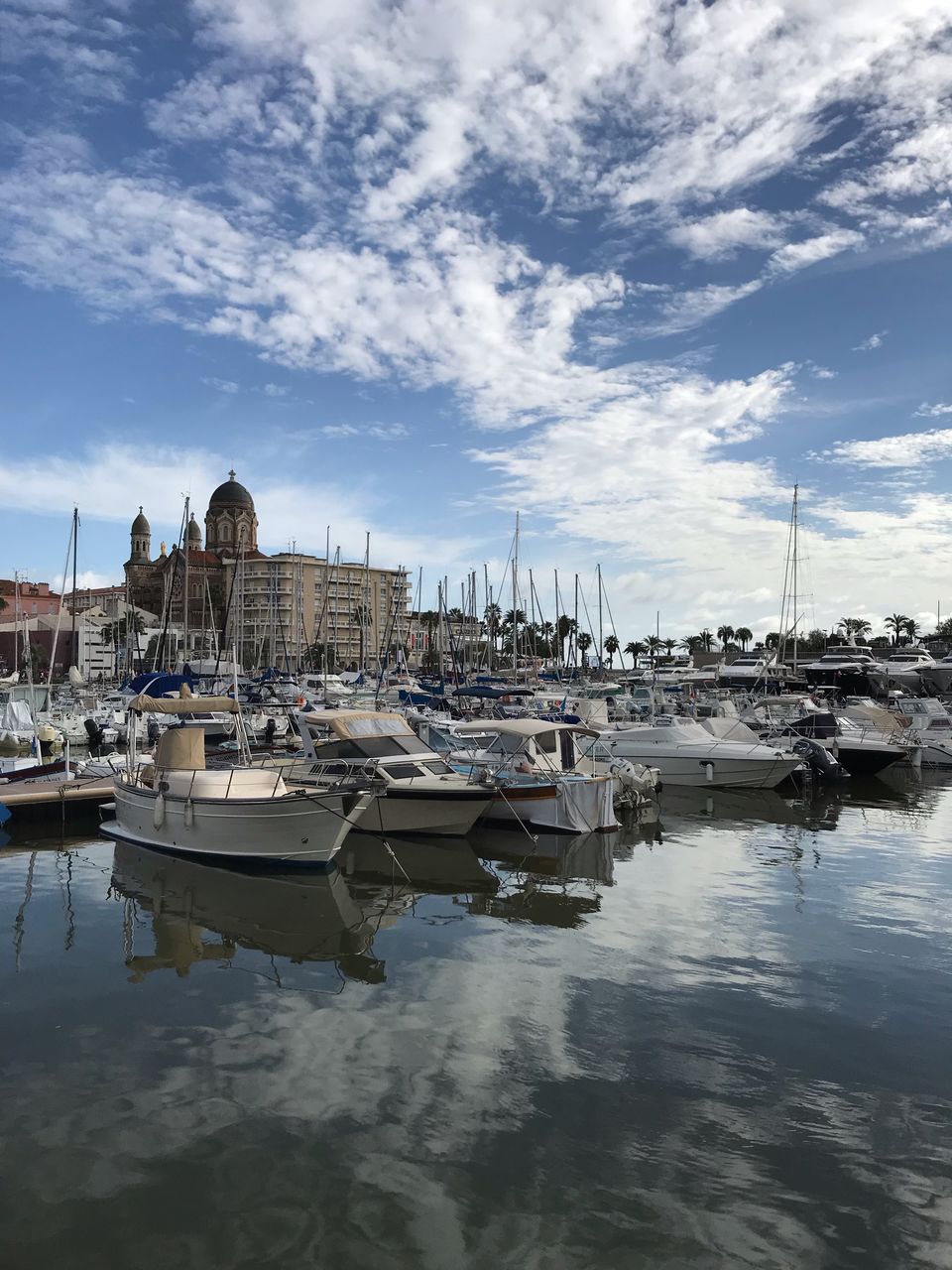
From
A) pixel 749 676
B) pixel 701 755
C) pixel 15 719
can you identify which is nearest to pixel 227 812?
pixel 701 755

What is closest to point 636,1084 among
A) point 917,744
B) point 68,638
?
point 917,744

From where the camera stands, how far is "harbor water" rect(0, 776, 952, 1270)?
20.6 ft

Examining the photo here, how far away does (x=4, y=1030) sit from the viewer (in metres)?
9.77

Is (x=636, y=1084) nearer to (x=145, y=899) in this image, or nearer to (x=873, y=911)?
(x=873, y=911)

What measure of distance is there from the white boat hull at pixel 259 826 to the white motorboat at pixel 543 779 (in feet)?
17.4

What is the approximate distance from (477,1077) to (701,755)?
23637mm

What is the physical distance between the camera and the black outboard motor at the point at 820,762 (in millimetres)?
31547

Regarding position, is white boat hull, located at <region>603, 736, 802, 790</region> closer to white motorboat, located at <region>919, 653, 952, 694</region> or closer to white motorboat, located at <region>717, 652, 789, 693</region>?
white motorboat, located at <region>717, 652, 789, 693</region>

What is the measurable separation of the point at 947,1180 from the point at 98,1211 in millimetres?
6697

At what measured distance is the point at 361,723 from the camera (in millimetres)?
23062

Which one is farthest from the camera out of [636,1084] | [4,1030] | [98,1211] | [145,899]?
[145,899]

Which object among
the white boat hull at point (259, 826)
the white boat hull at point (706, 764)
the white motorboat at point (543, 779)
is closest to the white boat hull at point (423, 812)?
the white motorboat at point (543, 779)

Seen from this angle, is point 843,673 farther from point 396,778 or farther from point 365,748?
point 396,778

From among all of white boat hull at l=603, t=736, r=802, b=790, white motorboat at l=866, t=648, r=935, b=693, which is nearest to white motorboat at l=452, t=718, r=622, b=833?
white boat hull at l=603, t=736, r=802, b=790
